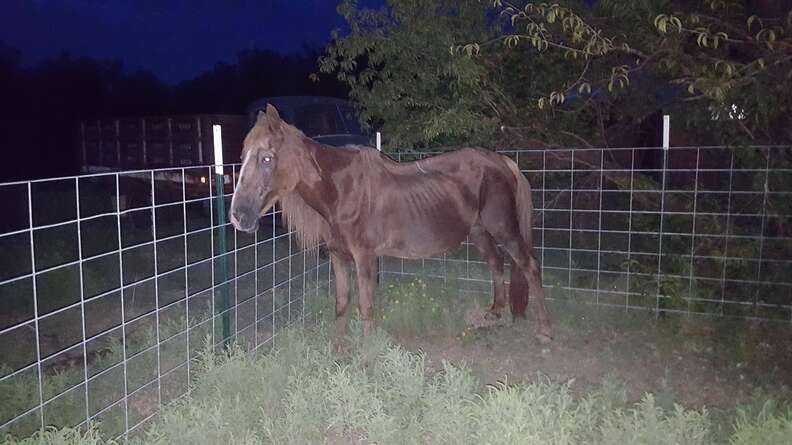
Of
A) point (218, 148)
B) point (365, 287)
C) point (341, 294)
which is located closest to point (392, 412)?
point (365, 287)

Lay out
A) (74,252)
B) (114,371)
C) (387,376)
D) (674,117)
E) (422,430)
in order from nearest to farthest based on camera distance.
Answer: (422,430) < (387,376) < (114,371) < (674,117) < (74,252)

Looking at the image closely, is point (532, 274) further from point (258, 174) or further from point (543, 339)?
point (258, 174)

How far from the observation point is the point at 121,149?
13781 millimetres

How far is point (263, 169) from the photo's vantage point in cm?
402

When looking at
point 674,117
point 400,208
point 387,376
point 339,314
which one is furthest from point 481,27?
point 387,376

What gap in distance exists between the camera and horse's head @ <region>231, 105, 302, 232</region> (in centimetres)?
390

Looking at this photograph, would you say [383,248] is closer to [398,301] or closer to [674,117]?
[398,301]

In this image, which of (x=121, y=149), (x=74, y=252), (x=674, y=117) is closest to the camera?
(x=674, y=117)

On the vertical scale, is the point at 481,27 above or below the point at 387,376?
above

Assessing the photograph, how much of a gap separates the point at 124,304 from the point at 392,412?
393 cm

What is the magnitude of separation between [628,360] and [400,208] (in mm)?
2133

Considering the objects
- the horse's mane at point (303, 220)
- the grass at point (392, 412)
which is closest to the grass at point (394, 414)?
the grass at point (392, 412)

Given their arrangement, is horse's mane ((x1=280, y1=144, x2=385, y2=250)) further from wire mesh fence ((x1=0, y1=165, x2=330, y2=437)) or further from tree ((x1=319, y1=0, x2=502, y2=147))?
tree ((x1=319, y1=0, x2=502, y2=147))

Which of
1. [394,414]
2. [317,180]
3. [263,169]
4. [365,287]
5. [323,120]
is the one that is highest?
[323,120]
